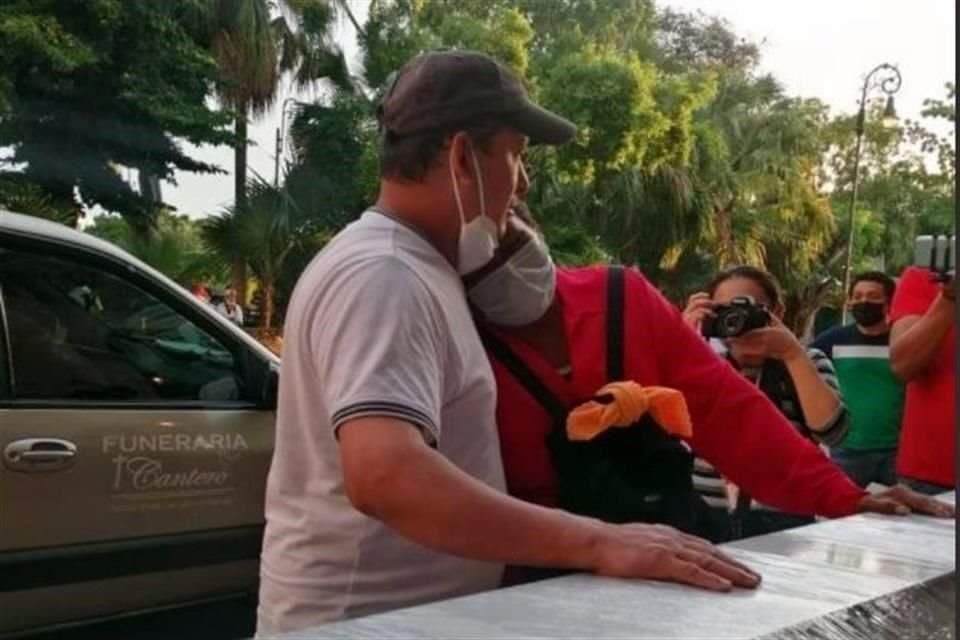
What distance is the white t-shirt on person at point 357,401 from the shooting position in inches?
58.4

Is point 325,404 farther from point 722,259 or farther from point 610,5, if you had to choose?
point 610,5

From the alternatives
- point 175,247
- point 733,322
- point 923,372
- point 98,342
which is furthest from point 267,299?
point 733,322

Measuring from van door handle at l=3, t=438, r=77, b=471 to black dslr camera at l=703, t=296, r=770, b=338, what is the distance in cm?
193

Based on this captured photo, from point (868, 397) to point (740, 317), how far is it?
2.10 m

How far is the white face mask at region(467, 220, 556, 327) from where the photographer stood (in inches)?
70.2

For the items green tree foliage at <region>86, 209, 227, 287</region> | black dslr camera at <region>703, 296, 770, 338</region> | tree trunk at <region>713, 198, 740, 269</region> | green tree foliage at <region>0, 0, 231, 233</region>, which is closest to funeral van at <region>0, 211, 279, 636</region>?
black dslr camera at <region>703, 296, 770, 338</region>

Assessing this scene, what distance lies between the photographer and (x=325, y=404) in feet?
5.21

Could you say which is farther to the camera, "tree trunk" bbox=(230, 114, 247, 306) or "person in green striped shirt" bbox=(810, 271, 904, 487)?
"tree trunk" bbox=(230, 114, 247, 306)

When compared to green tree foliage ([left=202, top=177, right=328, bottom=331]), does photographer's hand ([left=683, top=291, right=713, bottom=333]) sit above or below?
above

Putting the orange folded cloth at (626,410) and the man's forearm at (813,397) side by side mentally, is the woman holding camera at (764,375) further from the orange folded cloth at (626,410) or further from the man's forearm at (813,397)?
the orange folded cloth at (626,410)

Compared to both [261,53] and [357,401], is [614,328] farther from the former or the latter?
[261,53]

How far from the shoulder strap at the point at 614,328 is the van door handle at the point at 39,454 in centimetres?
236

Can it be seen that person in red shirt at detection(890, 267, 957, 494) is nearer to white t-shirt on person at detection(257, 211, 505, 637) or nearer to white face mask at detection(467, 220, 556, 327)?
white face mask at detection(467, 220, 556, 327)

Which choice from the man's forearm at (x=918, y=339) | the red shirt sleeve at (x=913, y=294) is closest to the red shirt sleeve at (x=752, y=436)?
the man's forearm at (x=918, y=339)
